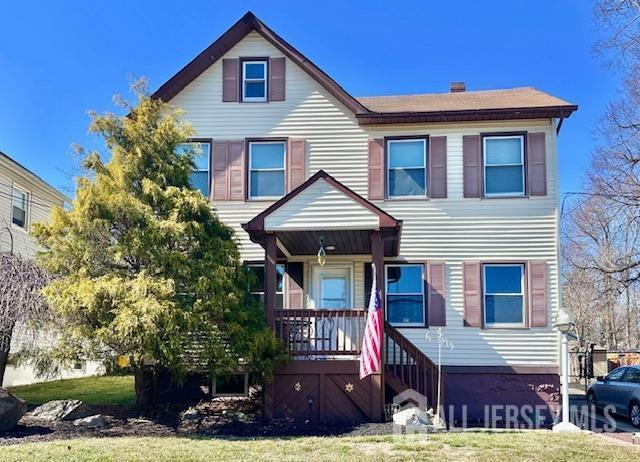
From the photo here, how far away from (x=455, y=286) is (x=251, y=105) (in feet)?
19.5

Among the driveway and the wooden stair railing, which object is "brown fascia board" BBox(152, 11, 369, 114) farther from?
the driveway

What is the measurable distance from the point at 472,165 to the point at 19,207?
12832 millimetres

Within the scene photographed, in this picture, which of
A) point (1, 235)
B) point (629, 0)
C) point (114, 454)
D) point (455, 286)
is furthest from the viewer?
point (1, 235)

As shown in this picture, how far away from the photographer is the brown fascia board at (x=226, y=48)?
43.1 feet

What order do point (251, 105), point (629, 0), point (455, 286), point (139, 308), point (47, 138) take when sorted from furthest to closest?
point (47, 138) < point (251, 105) < point (455, 286) < point (629, 0) < point (139, 308)

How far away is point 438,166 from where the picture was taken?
12820 mm

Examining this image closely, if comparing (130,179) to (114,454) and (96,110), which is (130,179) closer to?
(96,110)

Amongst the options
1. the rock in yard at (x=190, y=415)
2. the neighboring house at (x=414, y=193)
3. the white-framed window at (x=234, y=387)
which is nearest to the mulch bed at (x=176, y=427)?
the rock in yard at (x=190, y=415)

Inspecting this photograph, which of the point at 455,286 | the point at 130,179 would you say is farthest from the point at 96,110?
the point at 455,286

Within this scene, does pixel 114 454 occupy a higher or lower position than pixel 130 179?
lower

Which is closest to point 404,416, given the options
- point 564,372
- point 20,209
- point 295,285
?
point 564,372

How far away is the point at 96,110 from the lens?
9.94 meters

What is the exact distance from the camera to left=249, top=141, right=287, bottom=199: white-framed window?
13133 mm

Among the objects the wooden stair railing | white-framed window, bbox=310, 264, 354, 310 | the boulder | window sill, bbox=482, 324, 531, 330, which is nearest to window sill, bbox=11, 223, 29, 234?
the boulder
